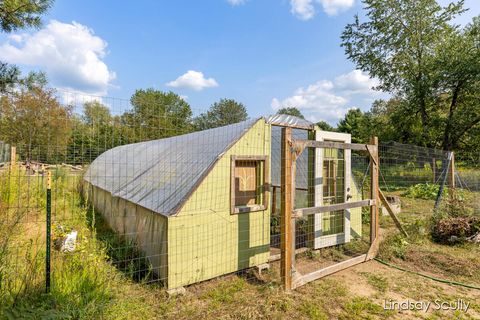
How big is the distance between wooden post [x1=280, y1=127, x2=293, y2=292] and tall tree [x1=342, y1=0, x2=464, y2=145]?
1412 cm

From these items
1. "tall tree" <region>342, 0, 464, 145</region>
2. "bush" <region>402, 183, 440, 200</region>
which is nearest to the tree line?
"tall tree" <region>342, 0, 464, 145</region>

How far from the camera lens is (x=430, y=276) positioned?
4270 mm

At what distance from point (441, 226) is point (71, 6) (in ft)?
27.4

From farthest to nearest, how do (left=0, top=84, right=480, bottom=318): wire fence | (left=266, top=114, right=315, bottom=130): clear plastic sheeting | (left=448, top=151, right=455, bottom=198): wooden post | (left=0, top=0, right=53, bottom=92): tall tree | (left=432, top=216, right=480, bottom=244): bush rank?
(left=448, top=151, right=455, bottom=198): wooden post
(left=432, top=216, right=480, bottom=244): bush
(left=266, top=114, right=315, bottom=130): clear plastic sheeting
(left=0, top=0, right=53, bottom=92): tall tree
(left=0, top=84, right=480, bottom=318): wire fence

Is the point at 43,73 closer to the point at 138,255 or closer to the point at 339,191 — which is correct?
the point at 138,255

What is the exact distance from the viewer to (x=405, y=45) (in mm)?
15664

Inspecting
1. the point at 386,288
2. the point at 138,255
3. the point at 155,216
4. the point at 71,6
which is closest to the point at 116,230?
the point at 138,255

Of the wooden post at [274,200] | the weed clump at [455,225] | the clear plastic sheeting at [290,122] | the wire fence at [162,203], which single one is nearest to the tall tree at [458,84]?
the weed clump at [455,225]

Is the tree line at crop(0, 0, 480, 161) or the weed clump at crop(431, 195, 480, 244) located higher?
the tree line at crop(0, 0, 480, 161)

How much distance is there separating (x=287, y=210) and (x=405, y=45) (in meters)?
16.9

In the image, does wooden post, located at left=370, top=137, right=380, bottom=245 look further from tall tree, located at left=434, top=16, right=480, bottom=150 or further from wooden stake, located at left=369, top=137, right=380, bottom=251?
tall tree, located at left=434, top=16, right=480, bottom=150

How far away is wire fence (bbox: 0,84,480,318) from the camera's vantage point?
3.24 meters

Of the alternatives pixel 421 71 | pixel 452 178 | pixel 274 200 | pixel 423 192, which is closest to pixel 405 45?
pixel 421 71

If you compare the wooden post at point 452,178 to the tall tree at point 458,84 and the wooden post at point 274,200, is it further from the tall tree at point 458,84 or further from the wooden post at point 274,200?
the tall tree at point 458,84
